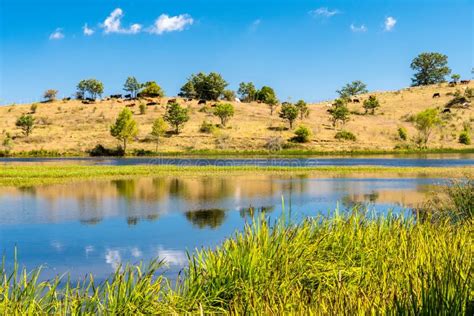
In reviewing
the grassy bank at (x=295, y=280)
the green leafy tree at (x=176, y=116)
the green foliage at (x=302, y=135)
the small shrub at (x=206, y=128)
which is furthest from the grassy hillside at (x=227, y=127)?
the grassy bank at (x=295, y=280)

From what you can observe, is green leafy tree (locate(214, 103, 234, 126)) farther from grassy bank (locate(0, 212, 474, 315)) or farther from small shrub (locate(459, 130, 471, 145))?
grassy bank (locate(0, 212, 474, 315))

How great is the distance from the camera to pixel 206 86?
183 meters

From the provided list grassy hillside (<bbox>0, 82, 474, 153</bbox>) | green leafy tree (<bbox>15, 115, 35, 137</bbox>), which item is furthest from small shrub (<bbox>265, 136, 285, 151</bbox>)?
green leafy tree (<bbox>15, 115, 35, 137</bbox>)

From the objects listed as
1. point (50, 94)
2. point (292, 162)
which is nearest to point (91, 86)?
point (50, 94)

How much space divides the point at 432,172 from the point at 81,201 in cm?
4124

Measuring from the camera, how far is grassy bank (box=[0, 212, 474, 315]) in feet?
30.4

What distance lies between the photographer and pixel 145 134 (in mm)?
124812

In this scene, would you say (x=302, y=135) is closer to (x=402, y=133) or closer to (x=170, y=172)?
(x=402, y=133)

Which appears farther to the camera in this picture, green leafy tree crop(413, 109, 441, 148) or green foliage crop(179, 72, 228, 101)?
green foliage crop(179, 72, 228, 101)

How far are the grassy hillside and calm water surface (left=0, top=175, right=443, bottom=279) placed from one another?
218ft

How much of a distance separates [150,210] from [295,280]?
2138 cm

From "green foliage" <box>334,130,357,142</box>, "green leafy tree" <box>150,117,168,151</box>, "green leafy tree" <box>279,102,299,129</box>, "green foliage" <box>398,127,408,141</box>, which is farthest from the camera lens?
"green leafy tree" <box>279,102,299,129</box>

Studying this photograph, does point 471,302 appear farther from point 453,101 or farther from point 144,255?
point 453,101

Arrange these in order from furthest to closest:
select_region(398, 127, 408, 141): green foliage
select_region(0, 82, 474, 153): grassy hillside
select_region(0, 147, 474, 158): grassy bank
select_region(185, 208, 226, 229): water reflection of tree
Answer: select_region(398, 127, 408, 141): green foliage < select_region(0, 82, 474, 153): grassy hillside < select_region(0, 147, 474, 158): grassy bank < select_region(185, 208, 226, 229): water reflection of tree
